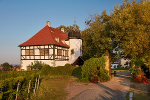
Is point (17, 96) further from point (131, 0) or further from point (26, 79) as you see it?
point (131, 0)

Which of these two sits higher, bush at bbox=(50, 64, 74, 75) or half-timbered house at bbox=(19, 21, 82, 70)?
half-timbered house at bbox=(19, 21, 82, 70)

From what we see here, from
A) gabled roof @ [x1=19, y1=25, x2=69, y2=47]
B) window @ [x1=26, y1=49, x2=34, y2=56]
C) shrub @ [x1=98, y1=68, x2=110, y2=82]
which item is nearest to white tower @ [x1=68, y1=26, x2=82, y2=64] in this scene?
gabled roof @ [x1=19, y1=25, x2=69, y2=47]

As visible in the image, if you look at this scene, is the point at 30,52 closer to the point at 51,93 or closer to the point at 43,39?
the point at 43,39

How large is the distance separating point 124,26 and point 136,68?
4.63 meters

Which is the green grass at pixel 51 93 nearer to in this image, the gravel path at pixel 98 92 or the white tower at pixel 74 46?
the gravel path at pixel 98 92

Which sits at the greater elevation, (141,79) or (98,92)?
(141,79)

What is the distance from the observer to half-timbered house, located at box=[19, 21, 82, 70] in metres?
31.6

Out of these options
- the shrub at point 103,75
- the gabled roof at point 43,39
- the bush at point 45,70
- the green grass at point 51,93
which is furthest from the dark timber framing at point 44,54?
the green grass at point 51,93

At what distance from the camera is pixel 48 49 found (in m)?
31.7

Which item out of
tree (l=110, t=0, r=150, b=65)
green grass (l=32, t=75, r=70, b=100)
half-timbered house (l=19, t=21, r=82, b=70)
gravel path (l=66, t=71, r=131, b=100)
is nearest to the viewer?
gravel path (l=66, t=71, r=131, b=100)

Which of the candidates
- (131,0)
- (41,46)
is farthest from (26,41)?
A: (131,0)

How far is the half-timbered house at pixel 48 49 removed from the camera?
1243 inches

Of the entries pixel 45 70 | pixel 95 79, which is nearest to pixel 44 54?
pixel 45 70

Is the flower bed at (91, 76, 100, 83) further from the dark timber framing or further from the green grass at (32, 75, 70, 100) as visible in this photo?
the dark timber framing
